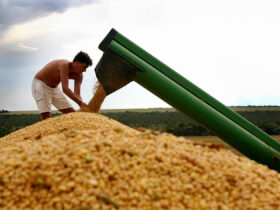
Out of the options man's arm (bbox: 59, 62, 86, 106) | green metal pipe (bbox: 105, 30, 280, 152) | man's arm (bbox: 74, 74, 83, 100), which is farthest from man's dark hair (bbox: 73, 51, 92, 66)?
green metal pipe (bbox: 105, 30, 280, 152)

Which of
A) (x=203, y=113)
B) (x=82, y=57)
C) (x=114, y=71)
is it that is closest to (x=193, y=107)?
(x=203, y=113)

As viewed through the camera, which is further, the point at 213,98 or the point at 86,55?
the point at 86,55

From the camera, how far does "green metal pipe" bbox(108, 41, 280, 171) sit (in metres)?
2.75

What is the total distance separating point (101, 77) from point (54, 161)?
1.23 metres

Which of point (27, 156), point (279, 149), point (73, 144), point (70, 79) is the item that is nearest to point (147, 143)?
point (73, 144)

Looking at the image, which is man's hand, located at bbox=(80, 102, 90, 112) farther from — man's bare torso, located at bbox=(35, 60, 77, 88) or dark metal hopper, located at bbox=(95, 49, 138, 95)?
dark metal hopper, located at bbox=(95, 49, 138, 95)

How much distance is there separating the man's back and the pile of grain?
3088 mm

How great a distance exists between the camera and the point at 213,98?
2961mm

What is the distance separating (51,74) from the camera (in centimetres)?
529

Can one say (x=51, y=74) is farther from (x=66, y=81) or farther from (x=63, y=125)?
(x=63, y=125)

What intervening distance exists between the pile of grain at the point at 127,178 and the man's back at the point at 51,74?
3088mm

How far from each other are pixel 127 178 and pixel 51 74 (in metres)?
3.81

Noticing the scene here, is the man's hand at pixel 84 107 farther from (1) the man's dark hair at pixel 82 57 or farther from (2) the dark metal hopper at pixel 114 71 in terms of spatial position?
(2) the dark metal hopper at pixel 114 71

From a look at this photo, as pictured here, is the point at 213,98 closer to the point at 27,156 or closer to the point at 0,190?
the point at 27,156
